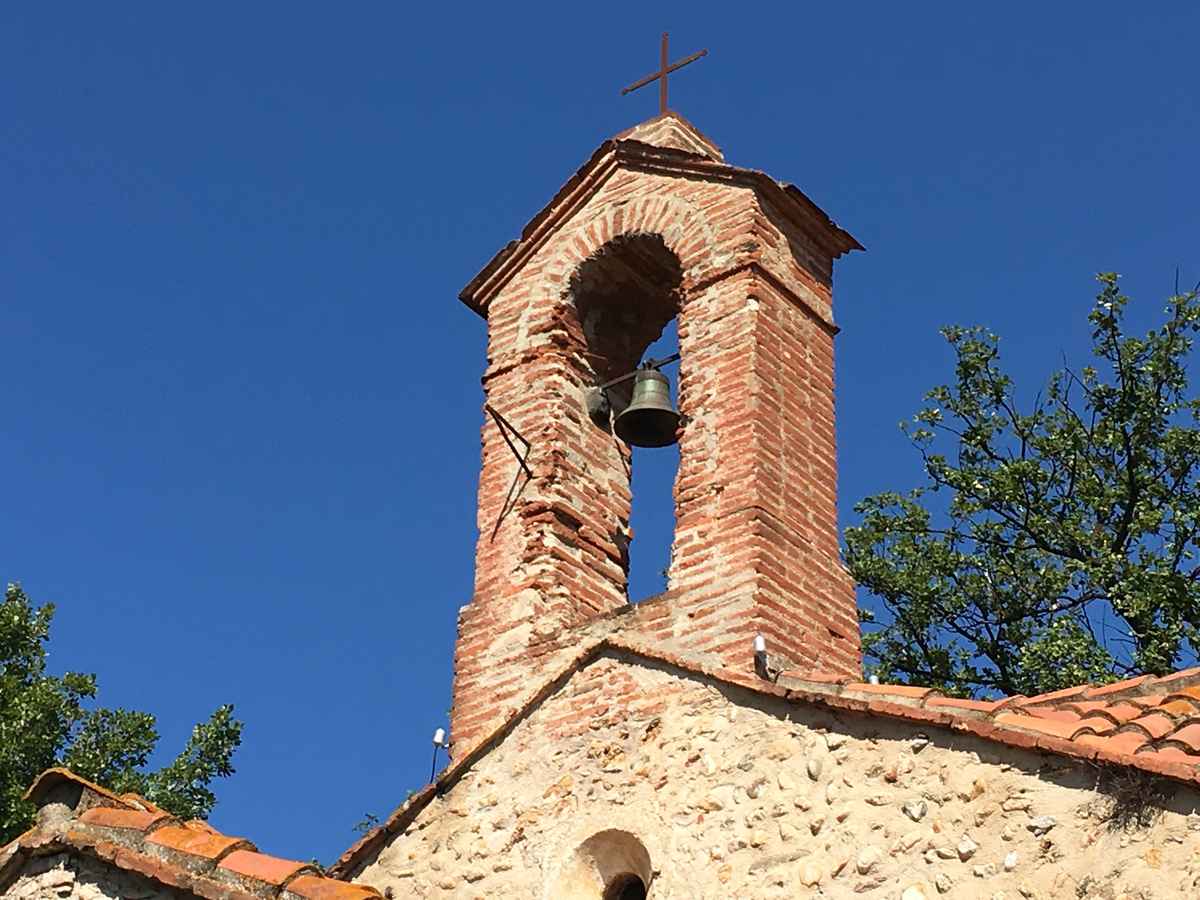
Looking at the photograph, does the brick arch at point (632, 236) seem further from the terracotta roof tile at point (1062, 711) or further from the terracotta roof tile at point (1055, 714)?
the terracotta roof tile at point (1055, 714)

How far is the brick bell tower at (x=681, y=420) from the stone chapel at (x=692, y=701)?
0.02m

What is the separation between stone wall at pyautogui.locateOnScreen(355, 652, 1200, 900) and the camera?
545 cm

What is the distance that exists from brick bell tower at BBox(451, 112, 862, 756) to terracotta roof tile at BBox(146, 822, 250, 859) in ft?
5.49

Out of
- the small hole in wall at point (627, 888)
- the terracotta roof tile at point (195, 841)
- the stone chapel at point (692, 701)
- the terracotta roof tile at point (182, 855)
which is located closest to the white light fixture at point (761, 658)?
the stone chapel at point (692, 701)

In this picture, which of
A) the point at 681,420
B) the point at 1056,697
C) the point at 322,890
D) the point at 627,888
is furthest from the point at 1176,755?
the point at 681,420

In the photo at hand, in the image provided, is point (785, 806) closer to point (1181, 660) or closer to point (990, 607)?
point (1181, 660)

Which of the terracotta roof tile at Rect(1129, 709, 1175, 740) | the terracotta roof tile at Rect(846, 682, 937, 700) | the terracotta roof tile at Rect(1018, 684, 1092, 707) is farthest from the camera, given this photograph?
the terracotta roof tile at Rect(1018, 684, 1092, 707)

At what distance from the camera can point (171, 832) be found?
6195mm

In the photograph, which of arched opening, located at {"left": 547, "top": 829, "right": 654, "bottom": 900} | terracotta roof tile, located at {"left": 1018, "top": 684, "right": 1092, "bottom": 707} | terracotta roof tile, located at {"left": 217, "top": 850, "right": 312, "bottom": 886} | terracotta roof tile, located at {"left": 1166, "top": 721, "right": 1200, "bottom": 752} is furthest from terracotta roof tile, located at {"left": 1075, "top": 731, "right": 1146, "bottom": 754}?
terracotta roof tile, located at {"left": 217, "top": 850, "right": 312, "bottom": 886}

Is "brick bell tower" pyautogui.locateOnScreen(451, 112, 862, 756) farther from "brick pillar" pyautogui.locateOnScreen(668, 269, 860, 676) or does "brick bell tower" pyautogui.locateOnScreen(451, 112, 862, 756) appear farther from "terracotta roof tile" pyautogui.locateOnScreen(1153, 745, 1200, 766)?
"terracotta roof tile" pyautogui.locateOnScreen(1153, 745, 1200, 766)

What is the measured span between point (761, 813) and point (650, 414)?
2.59m

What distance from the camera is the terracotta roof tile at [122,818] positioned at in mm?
6149

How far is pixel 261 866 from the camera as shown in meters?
6.02

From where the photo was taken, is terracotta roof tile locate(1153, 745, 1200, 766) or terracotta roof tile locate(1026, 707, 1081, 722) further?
terracotta roof tile locate(1026, 707, 1081, 722)
